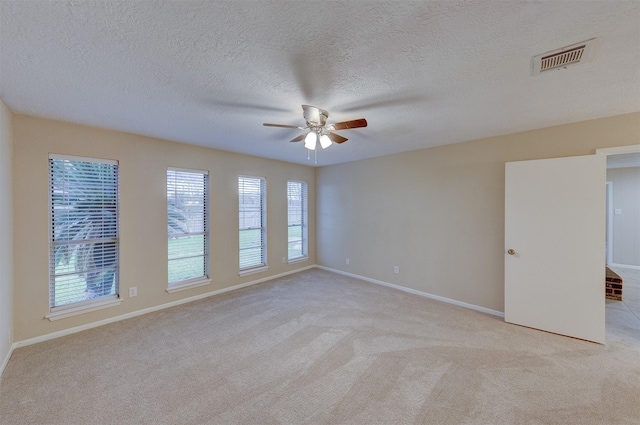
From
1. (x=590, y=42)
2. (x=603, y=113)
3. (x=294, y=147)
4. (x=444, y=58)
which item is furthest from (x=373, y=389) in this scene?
(x=603, y=113)

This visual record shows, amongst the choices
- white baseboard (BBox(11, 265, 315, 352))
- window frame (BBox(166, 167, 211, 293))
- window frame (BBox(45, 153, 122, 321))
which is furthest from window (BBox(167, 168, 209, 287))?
window frame (BBox(45, 153, 122, 321))

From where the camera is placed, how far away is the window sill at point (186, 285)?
3.57 m

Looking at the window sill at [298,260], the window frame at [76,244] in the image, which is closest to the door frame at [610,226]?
the window sill at [298,260]

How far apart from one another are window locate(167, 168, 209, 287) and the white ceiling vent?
417 cm

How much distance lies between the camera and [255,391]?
1.89 meters

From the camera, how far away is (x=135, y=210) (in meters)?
3.23

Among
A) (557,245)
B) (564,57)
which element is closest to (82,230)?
(564,57)

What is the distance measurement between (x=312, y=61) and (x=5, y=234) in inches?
129

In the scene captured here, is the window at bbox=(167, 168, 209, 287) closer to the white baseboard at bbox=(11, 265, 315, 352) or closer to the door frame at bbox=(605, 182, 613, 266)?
the white baseboard at bbox=(11, 265, 315, 352)

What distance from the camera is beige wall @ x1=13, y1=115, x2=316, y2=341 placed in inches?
100

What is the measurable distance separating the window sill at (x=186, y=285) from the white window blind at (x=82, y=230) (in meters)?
0.64

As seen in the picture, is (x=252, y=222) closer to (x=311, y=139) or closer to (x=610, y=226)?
(x=311, y=139)

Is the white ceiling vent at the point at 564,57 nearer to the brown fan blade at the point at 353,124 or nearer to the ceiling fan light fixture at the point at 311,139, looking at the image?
the brown fan blade at the point at 353,124

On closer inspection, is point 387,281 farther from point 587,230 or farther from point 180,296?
point 180,296
